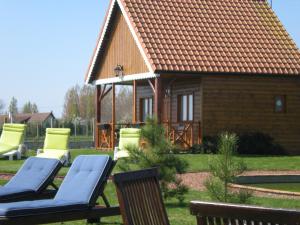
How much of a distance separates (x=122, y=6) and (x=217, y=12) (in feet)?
13.6

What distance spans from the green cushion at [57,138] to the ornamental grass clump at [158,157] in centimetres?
938

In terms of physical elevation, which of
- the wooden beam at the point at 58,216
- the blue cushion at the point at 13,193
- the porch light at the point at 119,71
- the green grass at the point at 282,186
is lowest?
the green grass at the point at 282,186

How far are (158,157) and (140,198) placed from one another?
5551 mm

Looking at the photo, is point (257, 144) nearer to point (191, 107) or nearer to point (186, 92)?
point (191, 107)

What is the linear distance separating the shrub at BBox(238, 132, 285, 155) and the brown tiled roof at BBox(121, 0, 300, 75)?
236 cm

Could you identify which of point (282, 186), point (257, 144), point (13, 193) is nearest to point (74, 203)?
point (13, 193)

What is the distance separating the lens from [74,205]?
26.7ft

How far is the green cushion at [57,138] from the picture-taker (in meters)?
20.0

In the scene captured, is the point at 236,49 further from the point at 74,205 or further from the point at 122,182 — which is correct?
the point at 122,182

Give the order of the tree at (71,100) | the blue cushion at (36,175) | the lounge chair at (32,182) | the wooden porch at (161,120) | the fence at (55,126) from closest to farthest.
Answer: the lounge chair at (32,182), the blue cushion at (36,175), the wooden porch at (161,120), the fence at (55,126), the tree at (71,100)

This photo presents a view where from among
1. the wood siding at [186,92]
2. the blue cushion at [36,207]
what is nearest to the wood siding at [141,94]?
the wood siding at [186,92]

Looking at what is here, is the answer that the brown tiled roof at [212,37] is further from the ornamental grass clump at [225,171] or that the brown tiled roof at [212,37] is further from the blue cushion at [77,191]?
the ornamental grass clump at [225,171]

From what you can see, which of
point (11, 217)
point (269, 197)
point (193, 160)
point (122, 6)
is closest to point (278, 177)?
Answer: point (269, 197)

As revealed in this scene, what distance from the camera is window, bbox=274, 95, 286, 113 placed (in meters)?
25.9
